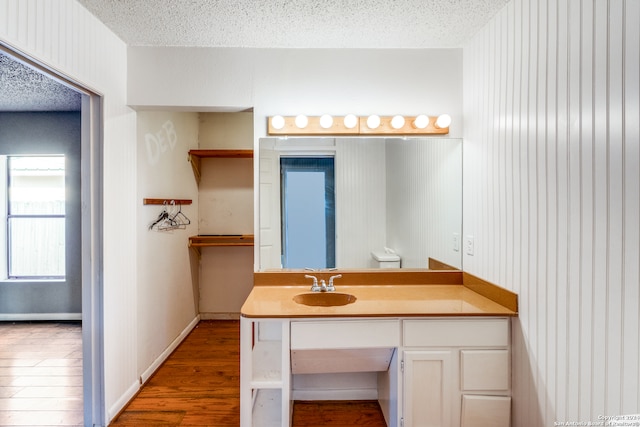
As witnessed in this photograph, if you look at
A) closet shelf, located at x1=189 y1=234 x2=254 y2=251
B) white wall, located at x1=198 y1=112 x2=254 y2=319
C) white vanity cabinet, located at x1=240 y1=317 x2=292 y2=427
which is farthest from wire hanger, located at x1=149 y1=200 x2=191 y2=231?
white vanity cabinet, located at x1=240 y1=317 x2=292 y2=427

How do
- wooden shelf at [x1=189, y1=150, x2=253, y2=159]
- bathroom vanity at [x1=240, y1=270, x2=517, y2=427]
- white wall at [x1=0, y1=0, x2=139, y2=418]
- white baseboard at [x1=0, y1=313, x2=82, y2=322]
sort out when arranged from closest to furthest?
white wall at [x1=0, y1=0, x2=139, y2=418], bathroom vanity at [x1=240, y1=270, x2=517, y2=427], wooden shelf at [x1=189, y1=150, x2=253, y2=159], white baseboard at [x1=0, y1=313, x2=82, y2=322]

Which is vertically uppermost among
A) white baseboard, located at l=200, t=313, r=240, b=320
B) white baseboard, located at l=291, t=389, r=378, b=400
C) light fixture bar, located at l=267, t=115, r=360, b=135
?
light fixture bar, located at l=267, t=115, r=360, b=135

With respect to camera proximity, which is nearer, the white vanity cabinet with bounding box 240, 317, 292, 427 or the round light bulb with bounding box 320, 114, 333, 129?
the white vanity cabinet with bounding box 240, 317, 292, 427

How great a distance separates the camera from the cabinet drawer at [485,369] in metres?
1.70

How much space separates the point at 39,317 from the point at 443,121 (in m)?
4.78

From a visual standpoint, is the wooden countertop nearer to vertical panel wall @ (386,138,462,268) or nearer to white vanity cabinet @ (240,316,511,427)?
white vanity cabinet @ (240,316,511,427)

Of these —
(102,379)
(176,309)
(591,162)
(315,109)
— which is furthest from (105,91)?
(591,162)

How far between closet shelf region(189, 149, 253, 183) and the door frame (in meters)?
1.40

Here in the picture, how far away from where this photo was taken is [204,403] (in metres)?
2.20

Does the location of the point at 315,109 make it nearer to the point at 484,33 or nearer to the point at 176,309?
the point at 484,33

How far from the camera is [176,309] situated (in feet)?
10.1

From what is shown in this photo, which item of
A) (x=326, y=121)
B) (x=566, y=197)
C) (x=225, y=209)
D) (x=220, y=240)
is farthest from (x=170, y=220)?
(x=566, y=197)

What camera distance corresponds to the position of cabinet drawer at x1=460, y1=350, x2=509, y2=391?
1.70 meters

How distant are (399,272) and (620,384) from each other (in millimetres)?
1269
